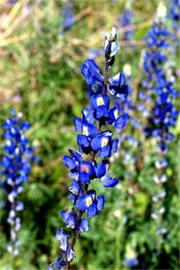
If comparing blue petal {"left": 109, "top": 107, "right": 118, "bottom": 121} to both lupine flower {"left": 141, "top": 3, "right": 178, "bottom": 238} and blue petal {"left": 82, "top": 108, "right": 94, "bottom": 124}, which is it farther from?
lupine flower {"left": 141, "top": 3, "right": 178, "bottom": 238}

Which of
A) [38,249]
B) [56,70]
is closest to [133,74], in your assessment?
[56,70]

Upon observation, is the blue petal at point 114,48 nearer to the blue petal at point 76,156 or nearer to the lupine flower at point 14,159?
the blue petal at point 76,156

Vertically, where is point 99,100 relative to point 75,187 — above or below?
above

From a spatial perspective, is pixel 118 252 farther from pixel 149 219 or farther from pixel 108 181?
pixel 108 181

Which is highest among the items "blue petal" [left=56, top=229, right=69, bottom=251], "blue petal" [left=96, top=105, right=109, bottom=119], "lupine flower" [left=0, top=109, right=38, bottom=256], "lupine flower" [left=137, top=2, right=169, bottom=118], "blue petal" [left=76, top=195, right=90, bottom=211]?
"lupine flower" [left=137, top=2, right=169, bottom=118]

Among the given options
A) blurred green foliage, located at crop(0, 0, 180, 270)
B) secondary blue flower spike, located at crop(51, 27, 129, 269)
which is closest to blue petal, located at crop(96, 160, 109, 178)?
secondary blue flower spike, located at crop(51, 27, 129, 269)

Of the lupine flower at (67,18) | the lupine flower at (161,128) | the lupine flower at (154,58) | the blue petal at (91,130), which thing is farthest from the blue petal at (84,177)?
the lupine flower at (67,18)

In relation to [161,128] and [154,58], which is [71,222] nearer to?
[161,128]

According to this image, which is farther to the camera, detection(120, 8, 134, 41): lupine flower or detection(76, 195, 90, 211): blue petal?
detection(120, 8, 134, 41): lupine flower

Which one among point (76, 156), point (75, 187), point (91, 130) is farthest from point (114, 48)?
point (75, 187)

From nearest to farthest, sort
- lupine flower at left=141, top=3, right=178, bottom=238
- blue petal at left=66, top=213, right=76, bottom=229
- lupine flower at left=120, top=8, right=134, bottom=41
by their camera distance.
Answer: blue petal at left=66, top=213, right=76, bottom=229
lupine flower at left=141, top=3, right=178, bottom=238
lupine flower at left=120, top=8, right=134, bottom=41
